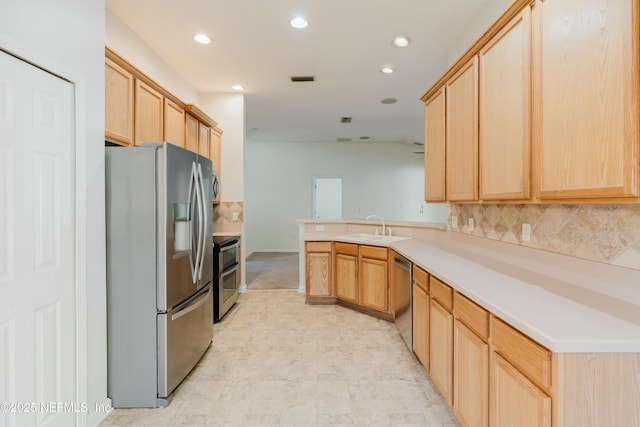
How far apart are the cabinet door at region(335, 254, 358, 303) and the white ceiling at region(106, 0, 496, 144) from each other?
7.82 ft

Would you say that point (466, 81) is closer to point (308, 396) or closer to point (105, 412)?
point (308, 396)

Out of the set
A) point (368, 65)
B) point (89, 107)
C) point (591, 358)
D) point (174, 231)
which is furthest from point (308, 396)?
point (368, 65)

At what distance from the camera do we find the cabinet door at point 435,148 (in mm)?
2768

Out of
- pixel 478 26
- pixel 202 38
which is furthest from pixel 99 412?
pixel 478 26

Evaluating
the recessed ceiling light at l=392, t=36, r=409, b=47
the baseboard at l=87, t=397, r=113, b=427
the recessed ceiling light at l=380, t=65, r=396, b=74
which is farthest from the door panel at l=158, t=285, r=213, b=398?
the recessed ceiling light at l=380, t=65, r=396, b=74

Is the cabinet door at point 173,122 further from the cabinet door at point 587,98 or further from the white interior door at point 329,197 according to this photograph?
the white interior door at point 329,197

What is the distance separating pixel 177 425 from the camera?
1919 mm

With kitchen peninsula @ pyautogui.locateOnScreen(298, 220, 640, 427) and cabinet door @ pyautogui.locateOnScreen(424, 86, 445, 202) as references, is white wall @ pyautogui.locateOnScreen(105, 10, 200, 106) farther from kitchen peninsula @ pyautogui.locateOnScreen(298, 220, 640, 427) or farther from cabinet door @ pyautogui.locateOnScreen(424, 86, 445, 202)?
kitchen peninsula @ pyautogui.locateOnScreen(298, 220, 640, 427)

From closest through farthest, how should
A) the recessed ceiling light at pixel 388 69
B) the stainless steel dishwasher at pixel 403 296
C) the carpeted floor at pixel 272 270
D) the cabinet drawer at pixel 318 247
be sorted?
the stainless steel dishwasher at pixel 403 296, the recessed ceiling light at pixel 388 69, the cabinet drawer at pixel 318 247, the carpeted floor at pixel 272 270

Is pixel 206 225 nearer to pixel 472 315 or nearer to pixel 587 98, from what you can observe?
pixel 472 315

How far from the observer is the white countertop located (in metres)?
1.02

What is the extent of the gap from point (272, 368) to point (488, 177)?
220cm

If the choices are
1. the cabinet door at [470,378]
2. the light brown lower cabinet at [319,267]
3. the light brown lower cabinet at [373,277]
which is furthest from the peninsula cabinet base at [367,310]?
the cabinet door at [470,378]

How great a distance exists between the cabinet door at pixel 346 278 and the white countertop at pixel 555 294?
1.66m
